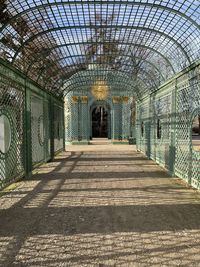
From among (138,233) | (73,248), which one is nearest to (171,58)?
(138,233)

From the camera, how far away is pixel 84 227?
158 inches

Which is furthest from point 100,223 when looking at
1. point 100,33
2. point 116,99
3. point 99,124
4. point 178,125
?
point 99,124

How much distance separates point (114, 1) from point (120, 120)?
1712 centimetres

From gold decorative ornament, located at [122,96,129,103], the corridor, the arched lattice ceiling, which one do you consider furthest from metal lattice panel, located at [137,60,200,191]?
gold decorative ornament, located at [122,96,129,103]

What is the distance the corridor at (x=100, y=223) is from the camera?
3.11 metres

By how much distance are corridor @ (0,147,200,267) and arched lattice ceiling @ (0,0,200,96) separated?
12.8 ft

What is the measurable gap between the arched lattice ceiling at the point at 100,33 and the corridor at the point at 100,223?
12.8 feet

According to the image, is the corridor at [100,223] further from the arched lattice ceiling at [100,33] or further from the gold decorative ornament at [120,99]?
the gold decorative ornament at [120,99]

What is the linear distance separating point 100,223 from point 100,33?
6.16 meters

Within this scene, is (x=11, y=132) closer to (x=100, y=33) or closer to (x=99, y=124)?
(x=100, y=33)

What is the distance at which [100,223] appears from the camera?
4180 mm

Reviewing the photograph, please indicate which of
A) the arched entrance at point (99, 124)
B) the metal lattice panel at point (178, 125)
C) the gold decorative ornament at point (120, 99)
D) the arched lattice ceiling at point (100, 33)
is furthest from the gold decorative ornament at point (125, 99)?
the arched lattice ceiling at point (100, 33)

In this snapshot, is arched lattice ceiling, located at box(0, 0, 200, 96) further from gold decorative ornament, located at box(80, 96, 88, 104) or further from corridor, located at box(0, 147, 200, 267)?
gold decorative ornament, located at box(80, 96, 88, 104)

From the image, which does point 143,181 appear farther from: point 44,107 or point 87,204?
point 44,107
